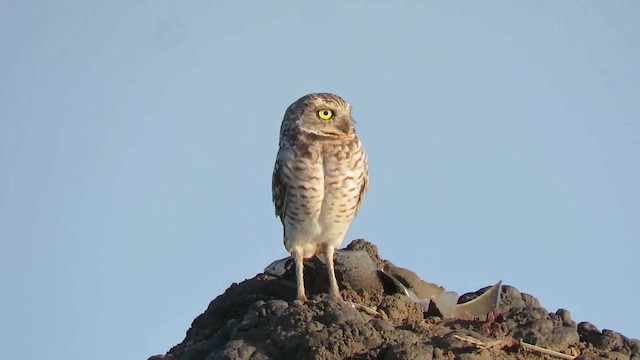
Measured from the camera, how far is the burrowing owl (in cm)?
1200

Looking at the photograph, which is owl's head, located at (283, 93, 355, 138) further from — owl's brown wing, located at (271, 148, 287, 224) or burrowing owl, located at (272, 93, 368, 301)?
owl's brown wing, located at (271, 148, 287, 224)

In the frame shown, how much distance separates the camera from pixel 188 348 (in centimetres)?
1041

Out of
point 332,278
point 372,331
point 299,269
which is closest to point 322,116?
point 299,269

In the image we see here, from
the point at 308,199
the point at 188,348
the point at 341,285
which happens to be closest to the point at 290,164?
the point at 308,199

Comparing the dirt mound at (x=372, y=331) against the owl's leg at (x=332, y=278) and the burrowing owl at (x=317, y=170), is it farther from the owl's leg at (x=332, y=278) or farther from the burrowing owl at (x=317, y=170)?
the burrowing owl at (x=317, y=170)

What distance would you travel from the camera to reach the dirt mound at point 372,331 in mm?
9570

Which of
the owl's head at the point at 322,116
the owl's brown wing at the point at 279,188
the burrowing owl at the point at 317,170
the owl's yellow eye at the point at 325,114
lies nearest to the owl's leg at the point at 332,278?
the burrowing owl at the point at 317,170

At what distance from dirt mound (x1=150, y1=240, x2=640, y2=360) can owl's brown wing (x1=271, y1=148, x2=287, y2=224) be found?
0.97 m

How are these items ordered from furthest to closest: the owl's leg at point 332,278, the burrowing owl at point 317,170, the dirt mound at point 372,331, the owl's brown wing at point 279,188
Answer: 1. the owl's brown wing at point 279,188
2. the burrowing owl at point 317,170
3. the owl's leg at point 332,278
4. the dirt mound at point 372,331

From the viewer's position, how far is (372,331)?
967cm

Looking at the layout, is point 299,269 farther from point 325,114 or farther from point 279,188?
point 325,114

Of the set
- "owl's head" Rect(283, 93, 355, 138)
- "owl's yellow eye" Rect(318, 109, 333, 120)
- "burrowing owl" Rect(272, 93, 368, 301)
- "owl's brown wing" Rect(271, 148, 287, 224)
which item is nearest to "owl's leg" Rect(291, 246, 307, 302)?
"burrowing owl" Rect(272, 93, 368, 301)

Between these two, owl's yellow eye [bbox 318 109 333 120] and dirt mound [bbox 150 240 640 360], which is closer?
dirt mound [bbox 150 240 640 360]

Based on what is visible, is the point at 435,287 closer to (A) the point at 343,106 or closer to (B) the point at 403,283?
(B) the point at 403,283
